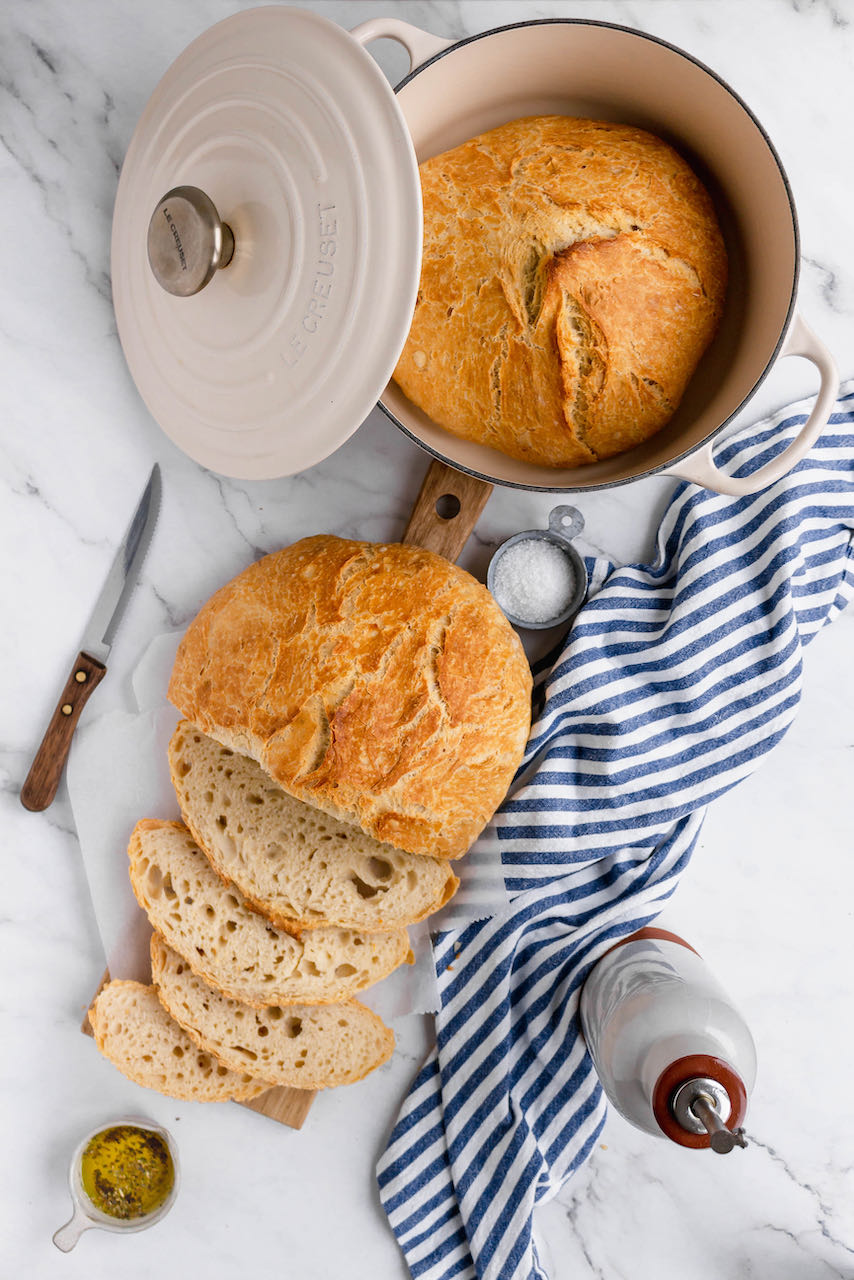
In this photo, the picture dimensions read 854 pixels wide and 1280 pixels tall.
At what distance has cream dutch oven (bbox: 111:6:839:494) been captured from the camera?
102 centimetres

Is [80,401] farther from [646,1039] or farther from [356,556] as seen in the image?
[646,1039]

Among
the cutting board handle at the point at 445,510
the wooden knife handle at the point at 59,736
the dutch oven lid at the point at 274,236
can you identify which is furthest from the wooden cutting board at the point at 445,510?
the wooden knife handle at the point at 59,736

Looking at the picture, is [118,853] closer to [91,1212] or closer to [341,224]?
[91,1212]

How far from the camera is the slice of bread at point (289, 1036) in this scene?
4.89ft

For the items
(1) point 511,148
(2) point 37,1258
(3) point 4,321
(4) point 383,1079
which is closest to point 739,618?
(1) point 511,148

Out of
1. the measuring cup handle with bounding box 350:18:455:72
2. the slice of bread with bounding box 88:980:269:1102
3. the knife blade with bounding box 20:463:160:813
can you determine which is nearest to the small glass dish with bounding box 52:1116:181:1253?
the slice of bread with bounding box 88:980:269:1102

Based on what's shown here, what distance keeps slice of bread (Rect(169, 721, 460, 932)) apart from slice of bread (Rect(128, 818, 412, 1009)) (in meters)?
0.05

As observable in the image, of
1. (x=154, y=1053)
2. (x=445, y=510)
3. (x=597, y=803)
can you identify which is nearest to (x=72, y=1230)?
(x=154, y=1053)

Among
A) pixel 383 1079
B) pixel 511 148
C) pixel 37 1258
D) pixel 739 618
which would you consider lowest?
pixel 37 1258

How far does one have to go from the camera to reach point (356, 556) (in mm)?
1345

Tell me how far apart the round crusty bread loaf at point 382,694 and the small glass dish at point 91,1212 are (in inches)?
29.2

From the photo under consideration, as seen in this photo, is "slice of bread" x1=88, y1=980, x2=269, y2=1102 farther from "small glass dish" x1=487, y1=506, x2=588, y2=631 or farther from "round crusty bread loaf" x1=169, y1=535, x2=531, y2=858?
"small glass dish" x1=487, y1=506, x2=588, y2=631

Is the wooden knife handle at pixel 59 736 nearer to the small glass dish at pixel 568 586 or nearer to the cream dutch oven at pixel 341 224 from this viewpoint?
the cream dutch oven at pixel 341 224

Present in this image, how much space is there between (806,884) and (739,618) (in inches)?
20.3
